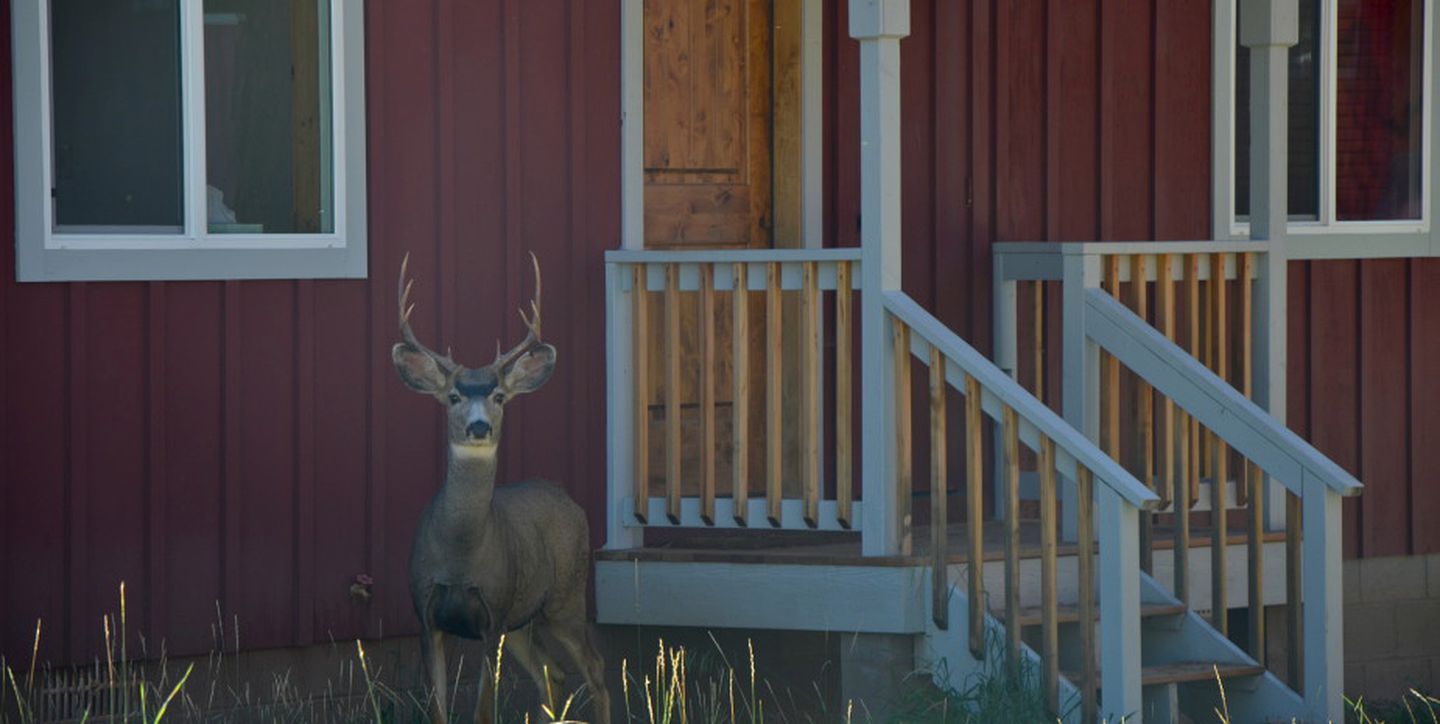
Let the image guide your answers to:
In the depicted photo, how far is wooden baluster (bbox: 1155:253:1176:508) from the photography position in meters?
8.20

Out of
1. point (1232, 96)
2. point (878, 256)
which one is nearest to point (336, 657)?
point (878, 256)

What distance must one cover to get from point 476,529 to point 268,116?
5.97ft

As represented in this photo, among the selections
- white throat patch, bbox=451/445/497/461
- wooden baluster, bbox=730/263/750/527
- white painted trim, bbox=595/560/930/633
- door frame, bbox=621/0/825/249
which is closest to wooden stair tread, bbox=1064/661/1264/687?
white painted trim, bbox=595/560/930/633

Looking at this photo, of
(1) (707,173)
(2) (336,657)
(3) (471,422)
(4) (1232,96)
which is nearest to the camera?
(3) (471,422)

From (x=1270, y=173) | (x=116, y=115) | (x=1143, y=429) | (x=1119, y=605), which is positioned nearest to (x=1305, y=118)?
(x=1270, y=173)

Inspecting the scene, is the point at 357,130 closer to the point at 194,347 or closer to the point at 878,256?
the point at 194,347

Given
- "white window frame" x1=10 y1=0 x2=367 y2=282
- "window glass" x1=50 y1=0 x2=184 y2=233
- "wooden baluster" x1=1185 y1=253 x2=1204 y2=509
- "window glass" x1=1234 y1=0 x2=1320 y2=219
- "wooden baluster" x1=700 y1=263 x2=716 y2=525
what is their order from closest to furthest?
"white window frame" x1=10 y1=0 x2=367 y2=282
"window glass" x1=50 y1=0 x2=184 y2=233
"wooden baluster" x1=700 y1=263 x2=716 y2=525
"wooden baluster" x1=1185 y1=253 x2=1204 y2=509
"window glass" x1=1234 y1=0 x2=1320 y2=219

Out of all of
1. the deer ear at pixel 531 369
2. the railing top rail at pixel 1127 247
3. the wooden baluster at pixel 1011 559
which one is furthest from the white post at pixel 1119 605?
the deer ear at pixel 531 369

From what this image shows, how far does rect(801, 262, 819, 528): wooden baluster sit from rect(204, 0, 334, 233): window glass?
1.70m

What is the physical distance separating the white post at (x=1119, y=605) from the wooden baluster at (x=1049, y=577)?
171mm

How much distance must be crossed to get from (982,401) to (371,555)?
2260 millimetres

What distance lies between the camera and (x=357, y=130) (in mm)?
7875

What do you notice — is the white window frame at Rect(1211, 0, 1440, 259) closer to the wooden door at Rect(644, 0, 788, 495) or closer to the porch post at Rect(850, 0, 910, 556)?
the wooden door at Rect(644, 0, 788, 495)

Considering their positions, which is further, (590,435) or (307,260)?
(590,435)
